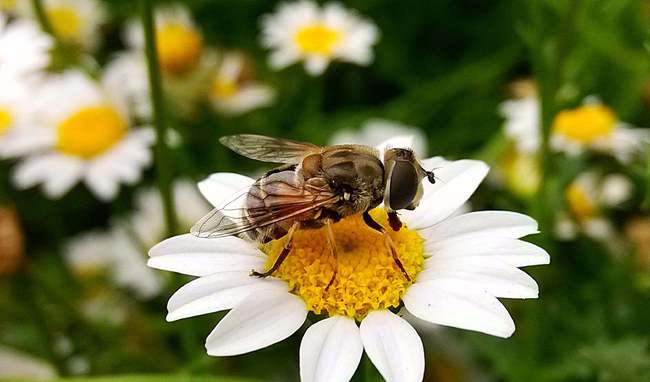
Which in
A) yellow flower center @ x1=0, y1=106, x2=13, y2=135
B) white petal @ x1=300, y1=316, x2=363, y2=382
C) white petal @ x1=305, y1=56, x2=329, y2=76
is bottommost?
white petal @ x1=300, y1=316, x2=363, y2=382

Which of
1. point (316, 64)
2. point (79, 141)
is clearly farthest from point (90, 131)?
point (316, 64)

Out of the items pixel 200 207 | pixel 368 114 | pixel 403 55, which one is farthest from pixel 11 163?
pixel 403 55

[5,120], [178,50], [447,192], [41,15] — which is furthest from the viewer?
[178,50]

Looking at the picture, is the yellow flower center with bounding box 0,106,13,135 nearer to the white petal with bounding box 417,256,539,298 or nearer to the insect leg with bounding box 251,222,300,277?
the insect leg with bounding box 251,222,300,277

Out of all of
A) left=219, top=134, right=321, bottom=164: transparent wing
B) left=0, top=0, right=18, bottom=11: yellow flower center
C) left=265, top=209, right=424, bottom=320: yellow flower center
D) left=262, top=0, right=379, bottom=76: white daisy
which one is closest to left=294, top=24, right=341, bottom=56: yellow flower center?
Answer: left=262, top=0, right=379, bottom=76: white daisy

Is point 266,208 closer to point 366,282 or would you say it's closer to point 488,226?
point 366,282
